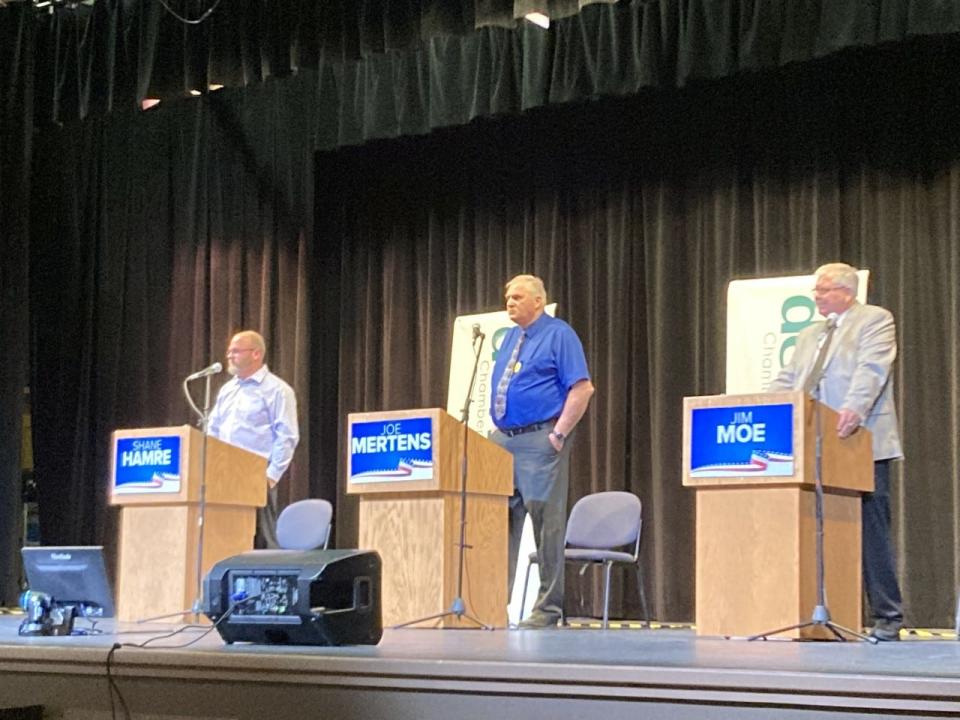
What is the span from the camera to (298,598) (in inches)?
131

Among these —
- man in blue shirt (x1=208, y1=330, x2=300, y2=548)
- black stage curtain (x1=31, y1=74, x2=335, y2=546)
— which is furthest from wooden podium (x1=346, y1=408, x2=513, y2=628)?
black stage curtain (x1=31, y1=74, x2=335, y2=546)

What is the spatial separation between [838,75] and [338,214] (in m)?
3.57

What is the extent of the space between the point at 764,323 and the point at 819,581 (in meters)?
2.94

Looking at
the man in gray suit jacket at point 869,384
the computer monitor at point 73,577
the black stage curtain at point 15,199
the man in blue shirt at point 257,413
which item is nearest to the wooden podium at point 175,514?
the man in blue shirt at point 257,413

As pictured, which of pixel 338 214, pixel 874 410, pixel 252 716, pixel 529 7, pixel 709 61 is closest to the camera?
pixel 252 716

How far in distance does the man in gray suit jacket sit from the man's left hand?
0.10 metres

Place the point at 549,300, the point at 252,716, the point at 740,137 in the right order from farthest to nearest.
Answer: the point at 549,300
the point at 740,137
the point at 252,716

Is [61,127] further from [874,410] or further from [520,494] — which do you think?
[874,410]

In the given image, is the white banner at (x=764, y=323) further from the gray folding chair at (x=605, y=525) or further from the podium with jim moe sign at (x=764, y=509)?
the podium with jim moe sign at (x=764, y=509)

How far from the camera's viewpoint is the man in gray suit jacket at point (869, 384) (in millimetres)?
4656

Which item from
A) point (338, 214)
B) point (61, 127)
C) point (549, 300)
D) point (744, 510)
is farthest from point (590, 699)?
point (61, 127)

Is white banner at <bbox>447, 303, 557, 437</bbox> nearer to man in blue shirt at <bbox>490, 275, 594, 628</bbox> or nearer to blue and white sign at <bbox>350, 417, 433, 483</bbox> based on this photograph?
man in blue shirt at <bbox>490, 275, 594, 628</bbox>

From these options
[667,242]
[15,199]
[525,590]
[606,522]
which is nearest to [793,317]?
[667,242]

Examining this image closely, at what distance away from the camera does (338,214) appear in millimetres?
9055
